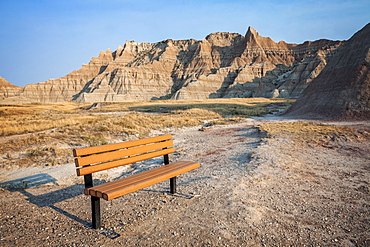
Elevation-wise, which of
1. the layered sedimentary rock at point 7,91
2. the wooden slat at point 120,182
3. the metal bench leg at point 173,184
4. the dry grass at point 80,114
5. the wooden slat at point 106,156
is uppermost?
the layered sedimentary rock at point 7,91

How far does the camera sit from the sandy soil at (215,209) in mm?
3018

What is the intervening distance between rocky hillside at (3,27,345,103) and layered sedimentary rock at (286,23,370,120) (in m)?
58.0

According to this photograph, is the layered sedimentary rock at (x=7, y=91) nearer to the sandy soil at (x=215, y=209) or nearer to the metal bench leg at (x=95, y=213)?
the sandy soil at (x=215, y=209)

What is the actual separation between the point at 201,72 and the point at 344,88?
8819 cm

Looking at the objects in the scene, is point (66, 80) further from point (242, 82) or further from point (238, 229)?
point (238, 229)

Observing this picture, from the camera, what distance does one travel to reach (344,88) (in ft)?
66.5

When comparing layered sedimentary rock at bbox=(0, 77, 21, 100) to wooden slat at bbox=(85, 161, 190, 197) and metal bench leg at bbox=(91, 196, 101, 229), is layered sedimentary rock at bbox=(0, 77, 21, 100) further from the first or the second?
metal bench leg at bbox=(91, 196, 101, 229)

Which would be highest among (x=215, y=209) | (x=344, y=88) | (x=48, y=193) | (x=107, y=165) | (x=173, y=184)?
(x=344, y=88)

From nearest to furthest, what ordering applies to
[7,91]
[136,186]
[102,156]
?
[136,186] → [102,156] → [7,91]

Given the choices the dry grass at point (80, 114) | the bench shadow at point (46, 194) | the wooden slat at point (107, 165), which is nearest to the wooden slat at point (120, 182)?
the wooden slat at point (107, 165)

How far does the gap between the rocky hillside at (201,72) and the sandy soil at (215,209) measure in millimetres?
81320

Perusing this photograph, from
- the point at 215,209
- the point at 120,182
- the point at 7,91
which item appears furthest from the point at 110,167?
the point at 7,91

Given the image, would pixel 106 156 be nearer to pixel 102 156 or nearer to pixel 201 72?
pixel 102 156

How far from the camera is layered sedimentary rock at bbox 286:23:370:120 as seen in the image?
18.6m
